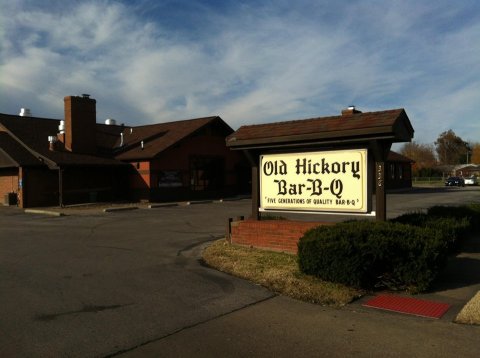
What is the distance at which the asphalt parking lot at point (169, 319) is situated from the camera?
4664 mm

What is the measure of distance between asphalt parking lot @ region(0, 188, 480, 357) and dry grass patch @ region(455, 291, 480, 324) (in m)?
0.20

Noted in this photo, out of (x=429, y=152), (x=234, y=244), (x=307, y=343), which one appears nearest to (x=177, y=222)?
(x=234, y=244)

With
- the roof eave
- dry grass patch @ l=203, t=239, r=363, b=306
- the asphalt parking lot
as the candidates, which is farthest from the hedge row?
the roof eave

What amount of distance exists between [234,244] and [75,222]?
30.7 feet

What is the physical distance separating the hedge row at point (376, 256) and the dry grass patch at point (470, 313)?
0.70 metres

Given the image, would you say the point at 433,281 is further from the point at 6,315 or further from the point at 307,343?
the point at 6,315

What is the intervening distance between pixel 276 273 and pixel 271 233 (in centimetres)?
215

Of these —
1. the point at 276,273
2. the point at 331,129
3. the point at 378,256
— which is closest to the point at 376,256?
the point at 378,256

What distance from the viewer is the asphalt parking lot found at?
15.3 ft

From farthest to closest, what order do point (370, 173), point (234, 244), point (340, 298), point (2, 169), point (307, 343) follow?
1. point (2, 169)
2. point (234, 244)
3. point (370, 173)
4. point (340, 298)
5. point (307, 343)

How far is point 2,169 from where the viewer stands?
27.3 meters

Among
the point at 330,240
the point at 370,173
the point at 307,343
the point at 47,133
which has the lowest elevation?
the point at 307,343

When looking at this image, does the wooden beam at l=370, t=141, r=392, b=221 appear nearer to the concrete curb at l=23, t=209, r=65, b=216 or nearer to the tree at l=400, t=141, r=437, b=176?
the concrete curb at l=23, t=209, r=65, b=216

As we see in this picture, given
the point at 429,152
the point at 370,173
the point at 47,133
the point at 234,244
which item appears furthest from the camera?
the point at 429,152
